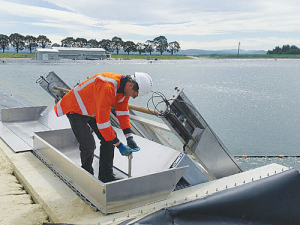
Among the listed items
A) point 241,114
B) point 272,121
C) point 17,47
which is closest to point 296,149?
point 272,121

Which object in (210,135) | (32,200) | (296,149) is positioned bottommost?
(296,149)

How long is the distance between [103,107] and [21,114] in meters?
3.98

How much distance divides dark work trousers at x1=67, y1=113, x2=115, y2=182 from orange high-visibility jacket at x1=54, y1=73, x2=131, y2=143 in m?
0.10

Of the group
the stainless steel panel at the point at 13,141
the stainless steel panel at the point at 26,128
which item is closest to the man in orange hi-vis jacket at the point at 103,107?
the stainless steel panel at the point at 13,141

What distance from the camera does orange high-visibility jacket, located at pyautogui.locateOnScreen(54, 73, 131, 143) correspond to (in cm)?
275

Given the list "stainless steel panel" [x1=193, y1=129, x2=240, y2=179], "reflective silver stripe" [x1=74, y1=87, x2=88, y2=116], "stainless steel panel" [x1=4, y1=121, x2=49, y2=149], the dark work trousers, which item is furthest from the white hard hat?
"stainless steel panel" [x1=4, y1=121, x2=49, y2=149]

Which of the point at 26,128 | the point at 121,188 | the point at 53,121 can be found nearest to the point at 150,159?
the point at 121,188

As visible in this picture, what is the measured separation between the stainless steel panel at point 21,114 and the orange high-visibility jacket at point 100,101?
315cm

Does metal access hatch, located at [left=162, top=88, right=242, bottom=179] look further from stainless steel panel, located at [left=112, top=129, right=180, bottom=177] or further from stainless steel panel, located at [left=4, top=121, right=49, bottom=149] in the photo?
stainless steel panel, located at [left=4, top=121, right=49, bottom=149]

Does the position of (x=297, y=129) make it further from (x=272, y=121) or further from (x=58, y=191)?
(x=58, y=191)

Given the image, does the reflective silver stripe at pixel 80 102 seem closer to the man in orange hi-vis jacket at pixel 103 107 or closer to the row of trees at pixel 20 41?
the man in orange hi-vis jacket at pixel 103 107

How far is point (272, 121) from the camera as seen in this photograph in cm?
1178

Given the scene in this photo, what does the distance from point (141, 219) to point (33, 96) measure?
15.1 metres

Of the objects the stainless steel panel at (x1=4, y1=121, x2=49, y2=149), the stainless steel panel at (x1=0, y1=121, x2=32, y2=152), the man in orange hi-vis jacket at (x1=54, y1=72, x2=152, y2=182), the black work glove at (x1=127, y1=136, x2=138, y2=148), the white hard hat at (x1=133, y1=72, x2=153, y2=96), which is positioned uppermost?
the white hard hat at (x1=133, y1=72, x2=153, y2=96)
